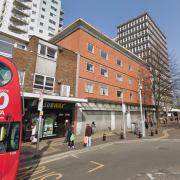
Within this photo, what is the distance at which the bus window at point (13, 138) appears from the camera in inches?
232

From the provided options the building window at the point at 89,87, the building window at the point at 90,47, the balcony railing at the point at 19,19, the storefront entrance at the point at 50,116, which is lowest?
the storefront entrance at the point at 50,116

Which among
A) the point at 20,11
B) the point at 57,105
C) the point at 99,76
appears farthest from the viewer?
the point at 20,11

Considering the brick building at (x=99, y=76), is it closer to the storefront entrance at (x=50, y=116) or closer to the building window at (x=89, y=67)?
the building window at (x=89, y=67)

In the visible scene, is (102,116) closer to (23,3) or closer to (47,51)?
(47,51)

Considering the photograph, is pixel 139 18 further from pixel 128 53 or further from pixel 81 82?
pixel 81 82

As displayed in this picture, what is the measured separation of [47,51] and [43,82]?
11.4ft

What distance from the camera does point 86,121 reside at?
23.7 meters

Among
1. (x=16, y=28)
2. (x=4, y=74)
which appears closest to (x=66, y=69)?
(x=4, y=74)

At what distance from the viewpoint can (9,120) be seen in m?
5.81

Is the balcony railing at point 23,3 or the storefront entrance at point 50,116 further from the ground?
the balcony railing at point 23,3

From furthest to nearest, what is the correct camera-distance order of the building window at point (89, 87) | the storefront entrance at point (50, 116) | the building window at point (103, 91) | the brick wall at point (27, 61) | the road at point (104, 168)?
the building window at point (103, 91) → the building window at point (89, 87) → the brick wall at point (27, 61) → the storefront entrance at point (50, 116) → the road at point (104, 168)

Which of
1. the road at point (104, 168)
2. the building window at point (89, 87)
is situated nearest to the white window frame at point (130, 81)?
the building window at point (89, 87)

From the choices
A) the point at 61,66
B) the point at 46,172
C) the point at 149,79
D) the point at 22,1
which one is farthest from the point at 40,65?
the point at 22,1

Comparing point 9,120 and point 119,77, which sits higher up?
point 119,77
